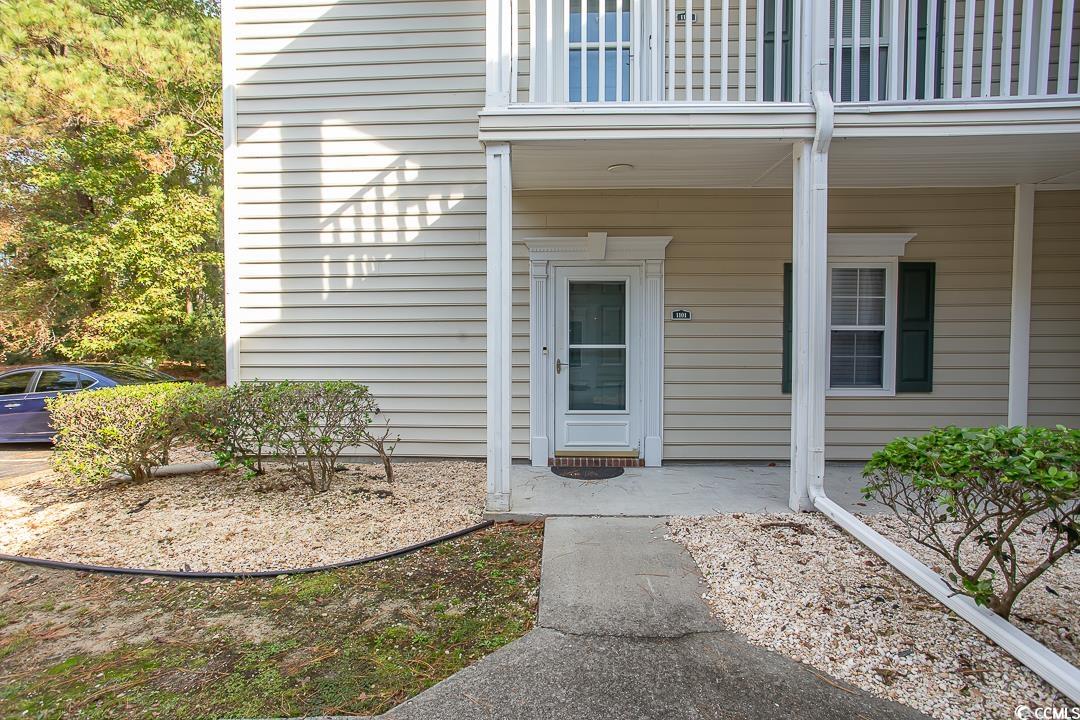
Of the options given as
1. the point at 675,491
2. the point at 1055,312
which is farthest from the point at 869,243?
the point at 675,491

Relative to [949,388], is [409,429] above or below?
below

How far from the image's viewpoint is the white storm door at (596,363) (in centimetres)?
508

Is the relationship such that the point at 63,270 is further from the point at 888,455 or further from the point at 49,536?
the point at 888,455

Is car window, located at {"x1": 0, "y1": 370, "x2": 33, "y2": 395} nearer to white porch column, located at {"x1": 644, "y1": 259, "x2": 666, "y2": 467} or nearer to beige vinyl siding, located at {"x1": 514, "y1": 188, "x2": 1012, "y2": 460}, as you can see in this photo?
beige vinyl siding, located at {"x1": 514, "y1": 188, "x2": 1012, "y2": 460}

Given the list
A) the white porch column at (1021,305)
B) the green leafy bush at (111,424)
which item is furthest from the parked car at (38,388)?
the white porch column at (1021,305)

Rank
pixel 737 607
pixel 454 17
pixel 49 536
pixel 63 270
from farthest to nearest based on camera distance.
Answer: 1. pixel 63 270
2. pixel 454 17
3. pixel 49 536
4. pixel 737 607

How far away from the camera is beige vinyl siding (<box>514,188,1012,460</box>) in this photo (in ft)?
16.3

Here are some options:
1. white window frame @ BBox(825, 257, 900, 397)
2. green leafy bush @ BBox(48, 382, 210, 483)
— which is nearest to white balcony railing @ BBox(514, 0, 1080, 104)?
white window frame @ BBox(825, 257, 900, 397)

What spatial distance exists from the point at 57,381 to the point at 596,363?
7134 millimetres

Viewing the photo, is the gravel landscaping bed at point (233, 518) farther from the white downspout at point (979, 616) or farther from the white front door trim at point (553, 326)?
the white downspout at point (979, 616)

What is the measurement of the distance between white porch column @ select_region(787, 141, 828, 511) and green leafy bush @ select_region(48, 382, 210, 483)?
4.52m

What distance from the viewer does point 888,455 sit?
240cm

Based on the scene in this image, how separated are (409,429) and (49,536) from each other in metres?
2.67

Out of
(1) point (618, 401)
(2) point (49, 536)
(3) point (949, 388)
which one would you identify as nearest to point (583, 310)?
(1) point (618, 401)
